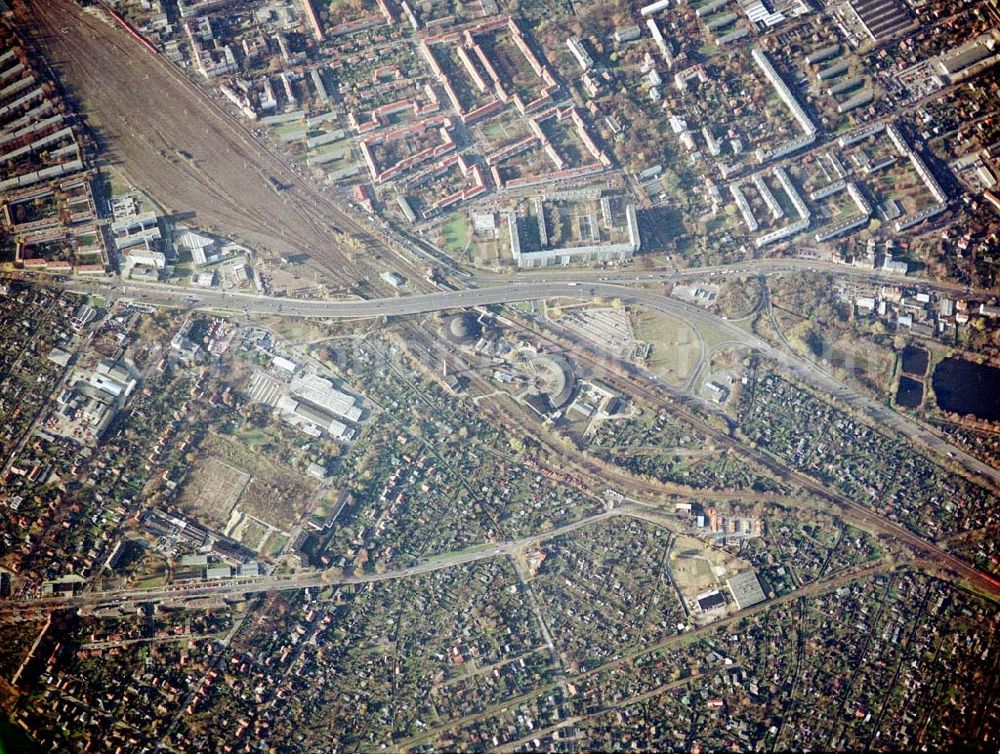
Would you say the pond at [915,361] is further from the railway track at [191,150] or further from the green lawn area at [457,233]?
the railway track at [191,150]

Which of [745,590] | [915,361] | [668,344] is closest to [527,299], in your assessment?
[668,344]

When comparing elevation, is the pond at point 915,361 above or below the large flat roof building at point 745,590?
above

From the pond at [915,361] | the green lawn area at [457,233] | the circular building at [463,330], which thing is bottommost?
the circular building at [463,330]

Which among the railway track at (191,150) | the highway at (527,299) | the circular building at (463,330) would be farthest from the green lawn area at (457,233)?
the circular building at (463,330)

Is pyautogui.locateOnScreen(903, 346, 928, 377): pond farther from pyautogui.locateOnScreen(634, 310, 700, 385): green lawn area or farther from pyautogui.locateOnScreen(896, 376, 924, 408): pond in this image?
pyautogui.locateOnScreen(634, 310, 700, 385): green lawn area

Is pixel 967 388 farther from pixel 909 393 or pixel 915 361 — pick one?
pixel 909 393

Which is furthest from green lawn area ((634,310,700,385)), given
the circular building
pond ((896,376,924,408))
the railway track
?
the railway track
